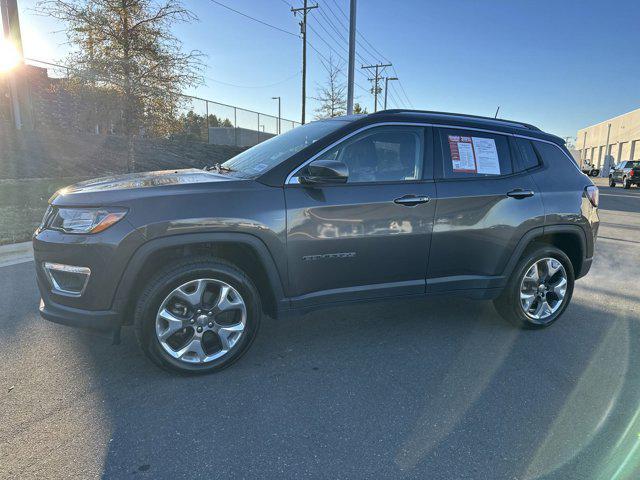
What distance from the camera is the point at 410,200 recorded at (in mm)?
3521

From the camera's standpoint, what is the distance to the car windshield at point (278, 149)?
348 centimetres

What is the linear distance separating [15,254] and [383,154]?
219 inches

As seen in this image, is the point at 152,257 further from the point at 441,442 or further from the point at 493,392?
the point at 493,392

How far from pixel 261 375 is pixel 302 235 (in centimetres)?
102

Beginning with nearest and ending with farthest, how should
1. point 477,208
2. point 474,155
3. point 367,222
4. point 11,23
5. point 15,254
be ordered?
point 367,222 → point 477,208 → point 474,155 → point 15,254 → point 11,23

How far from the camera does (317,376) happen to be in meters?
3.24

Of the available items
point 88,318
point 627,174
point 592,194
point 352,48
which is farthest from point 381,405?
point 627,174

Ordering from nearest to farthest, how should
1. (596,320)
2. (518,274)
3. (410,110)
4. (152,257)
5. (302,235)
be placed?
(152,257) → (302,235) → (410,110) → (518,274) → (596,320)

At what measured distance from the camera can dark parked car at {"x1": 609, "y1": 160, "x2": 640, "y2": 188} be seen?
27312 mm

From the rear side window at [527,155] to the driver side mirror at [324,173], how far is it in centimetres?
189

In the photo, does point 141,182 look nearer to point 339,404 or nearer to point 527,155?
point 339,404

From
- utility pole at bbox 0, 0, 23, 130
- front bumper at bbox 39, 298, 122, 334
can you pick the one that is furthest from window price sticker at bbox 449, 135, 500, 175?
utility pole at bbox 0, 0, 23, 130

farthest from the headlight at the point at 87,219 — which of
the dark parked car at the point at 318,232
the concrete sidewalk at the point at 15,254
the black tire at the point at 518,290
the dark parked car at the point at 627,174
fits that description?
the dark parked car at the point at 627,174

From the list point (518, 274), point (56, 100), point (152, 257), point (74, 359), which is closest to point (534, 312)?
point (518, 274)
